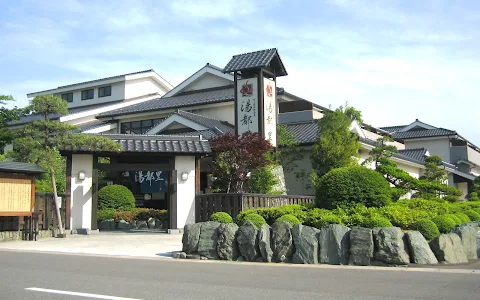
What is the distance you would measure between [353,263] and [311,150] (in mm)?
13756

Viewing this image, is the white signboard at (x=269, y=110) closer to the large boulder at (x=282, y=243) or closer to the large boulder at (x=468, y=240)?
the large boulder at (x=282, y=243)

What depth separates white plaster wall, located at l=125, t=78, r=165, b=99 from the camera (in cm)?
3956

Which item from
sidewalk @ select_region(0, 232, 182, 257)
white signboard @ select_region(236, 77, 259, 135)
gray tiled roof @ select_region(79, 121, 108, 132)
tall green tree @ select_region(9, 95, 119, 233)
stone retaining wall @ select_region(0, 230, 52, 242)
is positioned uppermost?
gray tiled roof @ select_region(79, 121, 108, 132)

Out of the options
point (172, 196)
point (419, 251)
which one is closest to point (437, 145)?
point (172, 196)

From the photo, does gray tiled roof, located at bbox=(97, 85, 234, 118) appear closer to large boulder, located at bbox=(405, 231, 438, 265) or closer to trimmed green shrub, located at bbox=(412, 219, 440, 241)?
trimmed green shrub, located at bbox=(412, 219, 440, 241)

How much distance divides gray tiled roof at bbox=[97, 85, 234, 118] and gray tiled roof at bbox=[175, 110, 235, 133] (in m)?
1.36

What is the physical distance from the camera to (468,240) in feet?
38.6

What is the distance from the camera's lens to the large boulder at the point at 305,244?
11.3 m

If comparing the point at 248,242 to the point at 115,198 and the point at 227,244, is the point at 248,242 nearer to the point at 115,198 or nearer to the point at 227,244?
the point at 227,244

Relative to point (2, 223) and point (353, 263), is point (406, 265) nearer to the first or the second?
point (353, 263)

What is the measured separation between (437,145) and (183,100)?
22.8m

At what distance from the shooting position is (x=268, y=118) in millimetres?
21969

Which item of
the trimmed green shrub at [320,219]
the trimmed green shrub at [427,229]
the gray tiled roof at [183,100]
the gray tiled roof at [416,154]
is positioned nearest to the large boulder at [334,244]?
the trimmed green shrub at [320,219]

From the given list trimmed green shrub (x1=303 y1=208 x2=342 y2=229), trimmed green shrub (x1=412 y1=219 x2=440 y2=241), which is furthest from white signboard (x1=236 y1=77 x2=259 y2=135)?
trimmed green shrub (x1=412 y1=219 x2=440 y2=241)
